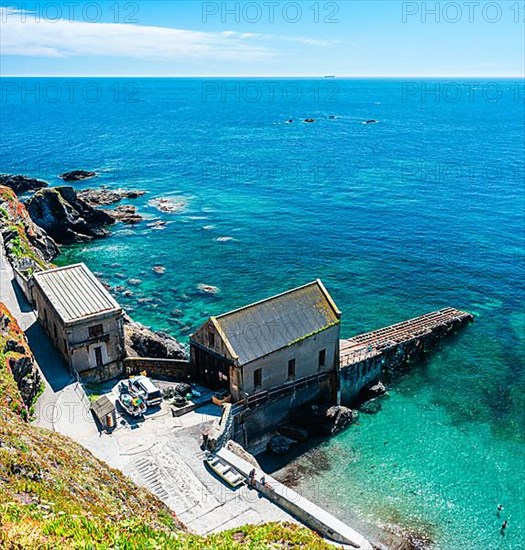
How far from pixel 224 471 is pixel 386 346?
2621cm

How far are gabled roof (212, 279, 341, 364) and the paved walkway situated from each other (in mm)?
10743

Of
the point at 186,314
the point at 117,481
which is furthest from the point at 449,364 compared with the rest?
the point at 117,481

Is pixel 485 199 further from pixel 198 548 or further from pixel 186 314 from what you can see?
pixel 198 548

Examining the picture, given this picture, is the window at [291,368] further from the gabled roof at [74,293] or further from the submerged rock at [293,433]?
the gabled roof at [74,293]

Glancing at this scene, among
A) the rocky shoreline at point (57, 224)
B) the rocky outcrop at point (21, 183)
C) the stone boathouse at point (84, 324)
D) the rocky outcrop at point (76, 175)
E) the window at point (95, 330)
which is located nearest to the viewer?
the stone boathouse at point (84, 324)

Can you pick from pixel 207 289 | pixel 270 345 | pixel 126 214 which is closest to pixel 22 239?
pixel 207 289

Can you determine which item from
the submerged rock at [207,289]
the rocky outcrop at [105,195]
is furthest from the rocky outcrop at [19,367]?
the rocky outcrop at [105,195]

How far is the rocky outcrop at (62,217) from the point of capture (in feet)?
281

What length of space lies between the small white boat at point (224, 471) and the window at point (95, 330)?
12.1 metres

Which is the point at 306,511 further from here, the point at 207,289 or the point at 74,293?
the point at 207,289

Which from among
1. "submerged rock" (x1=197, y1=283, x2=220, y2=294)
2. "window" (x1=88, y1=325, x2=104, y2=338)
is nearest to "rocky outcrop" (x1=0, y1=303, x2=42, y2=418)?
"window" (x1=88, y1=325, x2=104, y2=338)

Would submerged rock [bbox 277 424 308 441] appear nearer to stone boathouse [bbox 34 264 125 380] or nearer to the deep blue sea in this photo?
the deep blue sea

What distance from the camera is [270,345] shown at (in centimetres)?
3947

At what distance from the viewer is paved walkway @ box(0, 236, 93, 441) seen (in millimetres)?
34188
